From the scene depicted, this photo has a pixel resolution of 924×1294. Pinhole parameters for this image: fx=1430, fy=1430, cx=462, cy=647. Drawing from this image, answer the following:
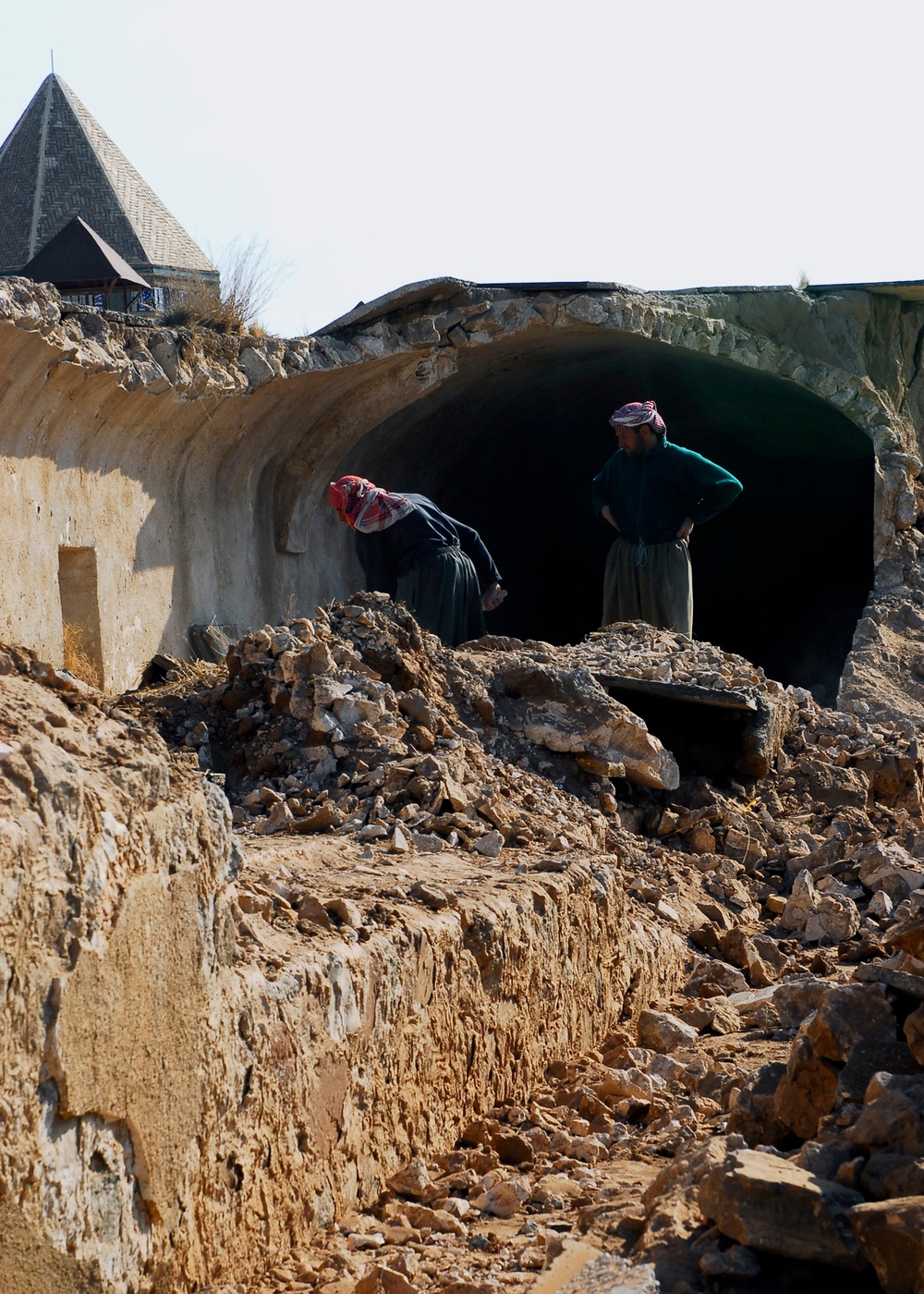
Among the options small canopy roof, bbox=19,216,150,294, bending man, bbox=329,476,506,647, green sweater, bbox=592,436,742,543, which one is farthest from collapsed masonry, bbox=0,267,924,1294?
small canopy roof, bbox=19,216,150,294

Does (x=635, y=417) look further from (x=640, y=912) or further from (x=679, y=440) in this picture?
(x=679, y=440)

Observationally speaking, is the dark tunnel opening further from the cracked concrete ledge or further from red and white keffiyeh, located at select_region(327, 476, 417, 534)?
the cracked concrete ledge

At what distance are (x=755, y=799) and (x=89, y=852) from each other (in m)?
4.67

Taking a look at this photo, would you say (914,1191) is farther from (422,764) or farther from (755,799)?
(755,799)

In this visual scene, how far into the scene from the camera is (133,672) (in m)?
9.67

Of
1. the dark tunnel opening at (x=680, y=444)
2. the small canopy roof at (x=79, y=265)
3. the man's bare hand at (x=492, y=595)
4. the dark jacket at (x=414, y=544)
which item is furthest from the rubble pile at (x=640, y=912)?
the small canopy roof at (x=79, y=265)

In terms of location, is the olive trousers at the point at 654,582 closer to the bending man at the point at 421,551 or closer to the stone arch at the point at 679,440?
the bending man at the point at 421,551

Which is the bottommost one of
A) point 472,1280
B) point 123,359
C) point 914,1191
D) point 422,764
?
point 472,1280

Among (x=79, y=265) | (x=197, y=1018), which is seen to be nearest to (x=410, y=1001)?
(x=197, y=1018)

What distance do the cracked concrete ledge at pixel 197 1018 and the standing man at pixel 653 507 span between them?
18.5 ft

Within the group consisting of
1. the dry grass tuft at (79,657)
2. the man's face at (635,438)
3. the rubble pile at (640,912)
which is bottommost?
the rubble pile at (640,912)

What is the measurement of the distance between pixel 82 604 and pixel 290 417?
2.88 m

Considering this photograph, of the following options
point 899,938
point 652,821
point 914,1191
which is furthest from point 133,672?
point 914,1191

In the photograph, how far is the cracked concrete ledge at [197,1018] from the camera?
7.63 ft
